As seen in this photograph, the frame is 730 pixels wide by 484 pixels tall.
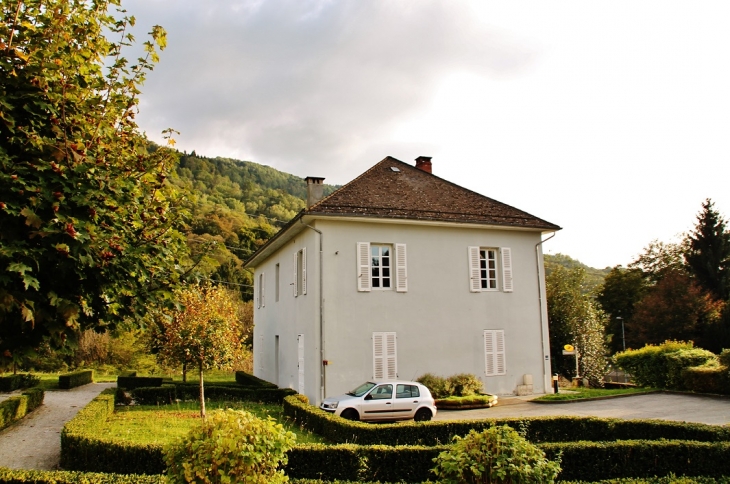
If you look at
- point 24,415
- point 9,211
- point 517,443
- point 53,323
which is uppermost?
point 9,211

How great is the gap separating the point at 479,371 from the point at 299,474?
42.3ft

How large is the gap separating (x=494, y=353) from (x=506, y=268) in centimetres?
348

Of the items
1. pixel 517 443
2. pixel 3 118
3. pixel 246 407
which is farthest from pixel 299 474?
pixel 246 407

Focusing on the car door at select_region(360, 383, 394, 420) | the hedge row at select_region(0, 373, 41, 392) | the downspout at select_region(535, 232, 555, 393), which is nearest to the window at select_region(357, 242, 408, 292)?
the car door at select_region(360, 383, 394, 420)

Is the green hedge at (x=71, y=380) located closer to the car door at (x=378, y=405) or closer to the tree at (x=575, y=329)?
the car door at (x=378, y=405)

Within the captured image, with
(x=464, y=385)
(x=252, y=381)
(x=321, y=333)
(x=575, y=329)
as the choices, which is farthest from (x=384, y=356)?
(x=575, y=329)

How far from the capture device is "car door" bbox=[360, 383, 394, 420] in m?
16.1

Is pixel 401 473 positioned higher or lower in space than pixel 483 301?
lower

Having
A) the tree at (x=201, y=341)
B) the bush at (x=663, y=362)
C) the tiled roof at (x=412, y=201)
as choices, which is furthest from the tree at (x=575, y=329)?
the tree at (x=201, y=341)

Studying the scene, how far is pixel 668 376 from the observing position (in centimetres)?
2345

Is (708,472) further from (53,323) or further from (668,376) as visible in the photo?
(668,376)

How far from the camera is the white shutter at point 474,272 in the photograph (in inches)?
875

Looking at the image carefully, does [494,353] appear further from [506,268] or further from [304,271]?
[304,271]

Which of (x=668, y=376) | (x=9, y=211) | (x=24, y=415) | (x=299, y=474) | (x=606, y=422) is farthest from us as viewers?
(x=668, y=376)
